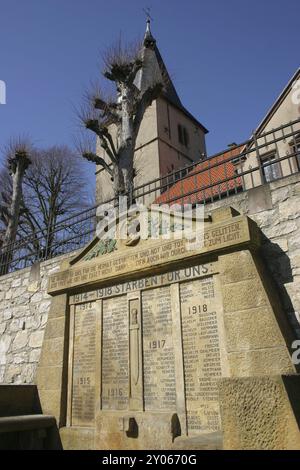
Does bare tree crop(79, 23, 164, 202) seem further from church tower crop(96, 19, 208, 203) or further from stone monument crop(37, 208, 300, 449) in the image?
church tower crop(96, 19, 208, 203)

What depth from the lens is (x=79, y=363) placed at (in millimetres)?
5367

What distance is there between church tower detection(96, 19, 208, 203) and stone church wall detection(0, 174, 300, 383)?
18193mm

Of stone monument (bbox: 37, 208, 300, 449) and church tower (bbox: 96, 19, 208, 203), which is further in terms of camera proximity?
church tower (bbox: 96, 19, 208, 203)

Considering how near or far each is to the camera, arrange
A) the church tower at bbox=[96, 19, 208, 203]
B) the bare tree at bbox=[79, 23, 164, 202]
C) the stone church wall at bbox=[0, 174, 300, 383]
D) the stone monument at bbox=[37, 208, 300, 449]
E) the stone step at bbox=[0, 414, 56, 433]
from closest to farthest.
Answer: the stone monument at bbox=[37, 208, 300, 449] → the stone church wall at bbox=[0, 174, 300, 383] → the stone step at bbox=[0, 414, 56, 433] → the bare tree at bbox=[79, 23, 164, 202] → the church tower at bbox=[96, 19, 208, 203]

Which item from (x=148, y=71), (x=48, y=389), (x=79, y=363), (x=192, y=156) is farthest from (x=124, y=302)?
(x=192, y=156)

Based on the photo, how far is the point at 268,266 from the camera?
4.40m

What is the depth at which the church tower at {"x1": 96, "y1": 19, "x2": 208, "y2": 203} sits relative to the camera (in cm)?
2812

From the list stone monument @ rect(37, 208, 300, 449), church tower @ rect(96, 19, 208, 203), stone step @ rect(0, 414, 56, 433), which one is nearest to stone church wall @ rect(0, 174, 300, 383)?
stone monument @ rect(37, 208, 300, 449)

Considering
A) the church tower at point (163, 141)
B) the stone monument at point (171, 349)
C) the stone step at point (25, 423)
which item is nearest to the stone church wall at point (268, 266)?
the stone monument at point (171, 349)

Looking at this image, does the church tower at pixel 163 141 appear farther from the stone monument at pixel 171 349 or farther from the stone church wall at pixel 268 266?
the stone monument at pixel 171 349

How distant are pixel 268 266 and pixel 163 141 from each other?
2624 cm

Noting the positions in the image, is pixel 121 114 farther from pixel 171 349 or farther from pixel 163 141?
pixel 163 141

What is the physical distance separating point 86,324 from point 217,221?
256 centimetres
